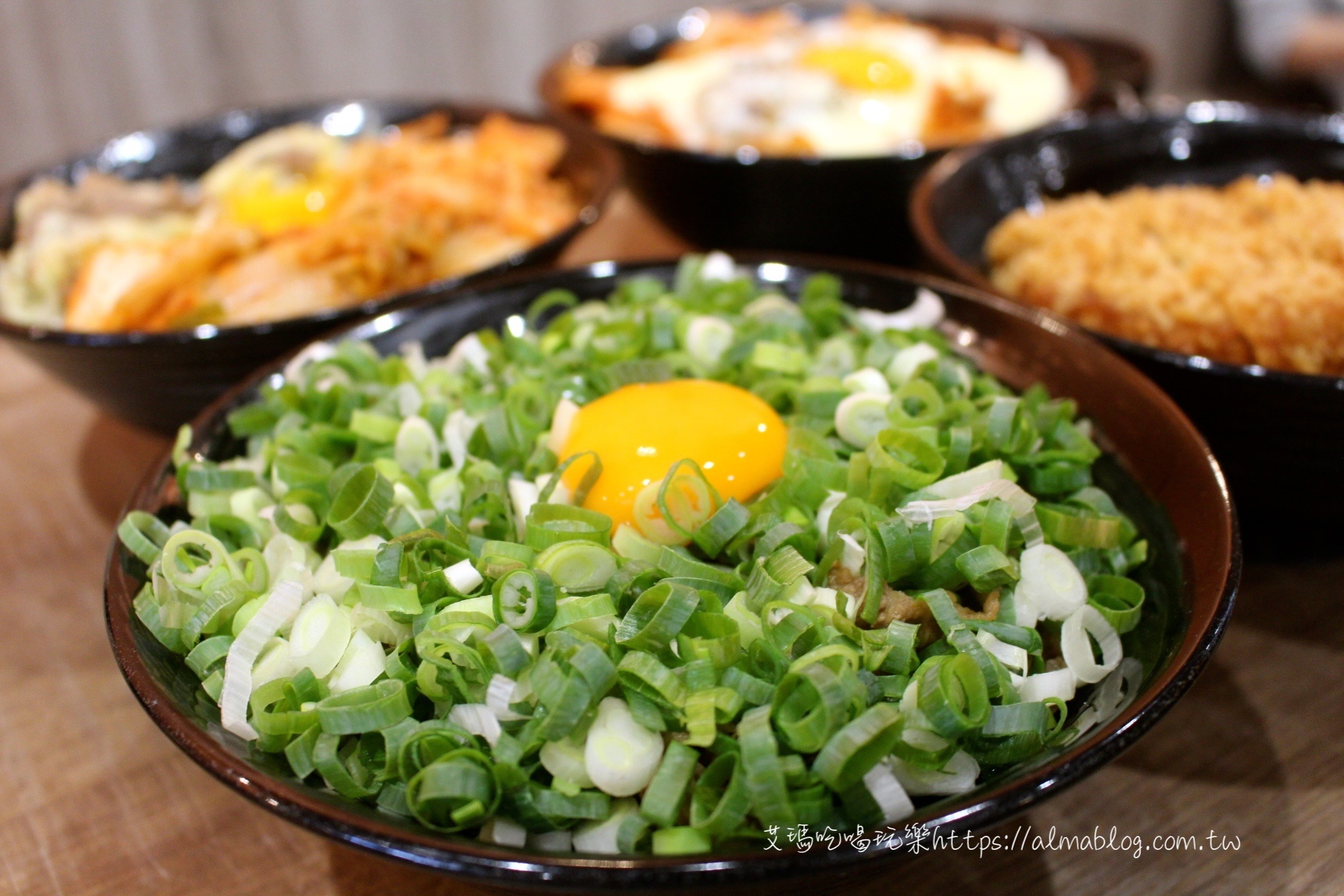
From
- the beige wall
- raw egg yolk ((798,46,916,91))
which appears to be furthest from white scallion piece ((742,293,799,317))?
the beige wall

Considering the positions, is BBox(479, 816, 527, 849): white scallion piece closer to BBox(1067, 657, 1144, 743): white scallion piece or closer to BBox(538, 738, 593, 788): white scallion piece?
BBox(538, 738, 593, 788): white scallion piece

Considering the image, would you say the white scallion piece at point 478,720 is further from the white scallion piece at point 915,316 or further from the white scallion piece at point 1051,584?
the white scallion piece at point 915,316

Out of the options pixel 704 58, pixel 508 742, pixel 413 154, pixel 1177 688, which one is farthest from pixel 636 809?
pixel 704 58

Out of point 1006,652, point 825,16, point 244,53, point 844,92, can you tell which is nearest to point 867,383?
point 1006,652

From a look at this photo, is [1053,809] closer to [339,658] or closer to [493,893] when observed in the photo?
[493,893]

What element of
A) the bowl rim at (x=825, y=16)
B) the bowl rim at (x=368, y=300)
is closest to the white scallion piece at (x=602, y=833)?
the bowl rim at (x=368, y=300)
